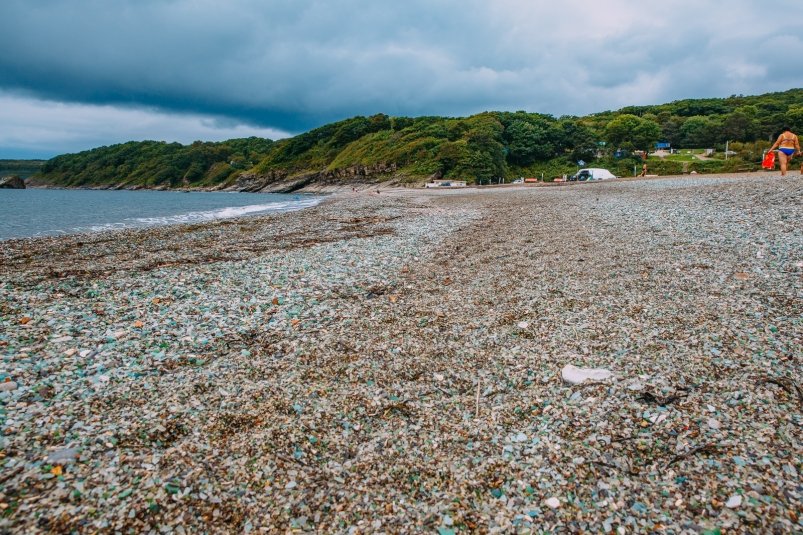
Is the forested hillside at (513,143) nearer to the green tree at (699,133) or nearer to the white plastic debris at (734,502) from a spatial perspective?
the green tree at (699,133)

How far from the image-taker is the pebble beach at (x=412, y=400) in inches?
119

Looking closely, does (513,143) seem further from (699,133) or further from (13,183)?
(13,183)

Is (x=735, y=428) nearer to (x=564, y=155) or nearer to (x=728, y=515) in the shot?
(x=728, y=515)

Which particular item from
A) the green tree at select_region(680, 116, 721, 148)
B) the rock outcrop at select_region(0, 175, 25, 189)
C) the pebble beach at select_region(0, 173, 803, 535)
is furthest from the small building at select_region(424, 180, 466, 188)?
the rock outcrop at select_region(0, 175, 25, 189)

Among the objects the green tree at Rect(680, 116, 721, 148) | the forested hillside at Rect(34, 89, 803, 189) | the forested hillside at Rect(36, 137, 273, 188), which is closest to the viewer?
the forested hillside at Rect(34, 89, 803, 189)

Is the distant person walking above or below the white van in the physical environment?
below

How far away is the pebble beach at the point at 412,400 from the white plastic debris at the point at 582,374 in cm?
5

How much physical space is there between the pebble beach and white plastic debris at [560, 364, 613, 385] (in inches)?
2.0

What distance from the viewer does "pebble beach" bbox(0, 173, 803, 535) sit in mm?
3025

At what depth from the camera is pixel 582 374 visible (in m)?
4.81

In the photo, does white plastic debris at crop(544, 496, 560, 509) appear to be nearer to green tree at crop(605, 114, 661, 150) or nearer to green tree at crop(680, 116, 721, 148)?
green tree at crop(605, 114, 661, 150)

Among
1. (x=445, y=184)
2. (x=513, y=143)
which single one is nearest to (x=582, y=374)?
(x=445, y=184)

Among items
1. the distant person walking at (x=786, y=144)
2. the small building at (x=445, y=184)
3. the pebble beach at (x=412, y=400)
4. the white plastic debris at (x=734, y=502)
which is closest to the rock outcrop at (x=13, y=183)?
the small building at (x=445, y=184)

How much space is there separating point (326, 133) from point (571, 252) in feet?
498
